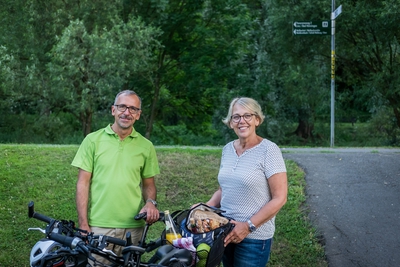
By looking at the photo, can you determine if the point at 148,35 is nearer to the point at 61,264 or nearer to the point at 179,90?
the point at 179,90

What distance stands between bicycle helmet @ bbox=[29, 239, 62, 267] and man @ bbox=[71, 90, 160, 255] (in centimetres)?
97

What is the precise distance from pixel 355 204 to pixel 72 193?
4.49 meters

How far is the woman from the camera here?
379 cm

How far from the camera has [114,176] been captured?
4117 millimetres

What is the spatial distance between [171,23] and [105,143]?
71.1 ft

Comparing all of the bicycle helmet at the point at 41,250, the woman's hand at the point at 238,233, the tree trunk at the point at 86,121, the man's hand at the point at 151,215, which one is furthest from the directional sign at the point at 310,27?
the bicycle helmet at the point at 41,250

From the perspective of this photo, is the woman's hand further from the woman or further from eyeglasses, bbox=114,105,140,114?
eyeglasses, bbox=114,105,140,114

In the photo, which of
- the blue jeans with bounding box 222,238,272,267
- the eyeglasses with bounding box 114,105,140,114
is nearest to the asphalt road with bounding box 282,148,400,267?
the blue jeans with bounding box 222,238,272,267

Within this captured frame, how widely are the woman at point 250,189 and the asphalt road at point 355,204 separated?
3.82 meters

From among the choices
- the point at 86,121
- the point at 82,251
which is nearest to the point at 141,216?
the point at 82,251

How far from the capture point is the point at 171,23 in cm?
2528

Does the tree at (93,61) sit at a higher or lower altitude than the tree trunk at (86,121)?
higher

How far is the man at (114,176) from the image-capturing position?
4.12 metres

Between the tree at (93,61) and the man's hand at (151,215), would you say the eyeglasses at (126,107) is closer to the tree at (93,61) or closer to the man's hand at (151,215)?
the man's hand at (151,215)
